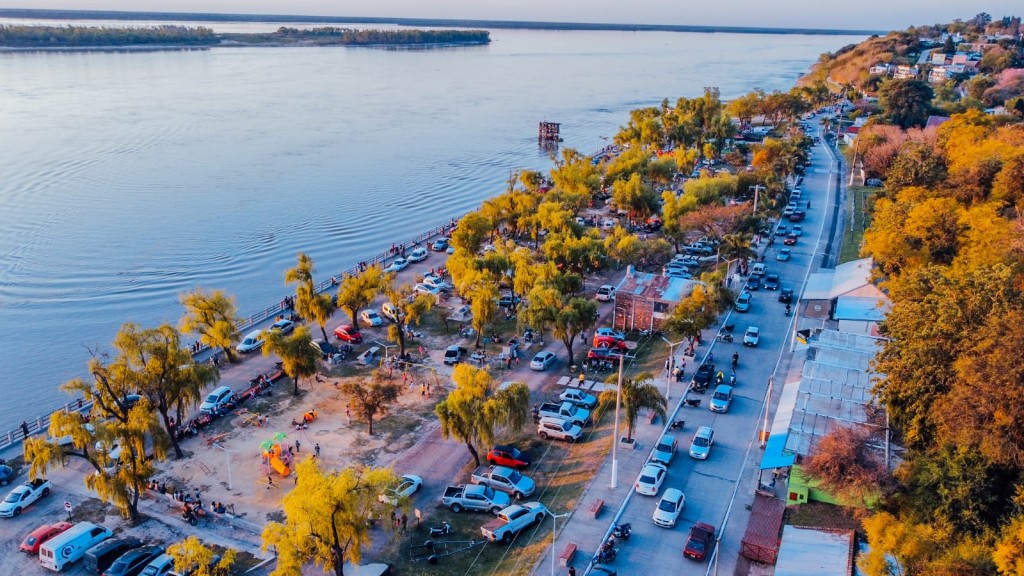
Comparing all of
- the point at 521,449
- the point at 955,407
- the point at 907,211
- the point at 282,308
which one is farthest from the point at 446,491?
the point at 907,211

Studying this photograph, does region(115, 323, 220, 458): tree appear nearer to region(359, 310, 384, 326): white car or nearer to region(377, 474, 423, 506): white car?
region(377, 474, 423, 506): white car

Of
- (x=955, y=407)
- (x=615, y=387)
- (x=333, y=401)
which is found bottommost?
(x=333, y=401)

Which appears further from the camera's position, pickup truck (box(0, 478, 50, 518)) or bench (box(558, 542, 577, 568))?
pickup truck (box(0, 478, 50, 518))

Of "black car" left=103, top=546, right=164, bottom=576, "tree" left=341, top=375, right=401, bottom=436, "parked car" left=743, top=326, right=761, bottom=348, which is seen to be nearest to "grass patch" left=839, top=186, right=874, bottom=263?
"parked car" left=743, top=326, right=761, bottom=348

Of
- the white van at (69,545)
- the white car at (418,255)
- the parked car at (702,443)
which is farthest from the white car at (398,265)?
the white van at (69,545)

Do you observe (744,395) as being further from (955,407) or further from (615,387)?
(955,407)

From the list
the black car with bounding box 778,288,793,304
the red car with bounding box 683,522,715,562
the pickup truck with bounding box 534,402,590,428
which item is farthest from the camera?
the black car with bounding box 778,288,793,304

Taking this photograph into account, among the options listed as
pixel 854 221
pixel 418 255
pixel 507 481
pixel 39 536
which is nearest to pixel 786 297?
pixel 854 221
